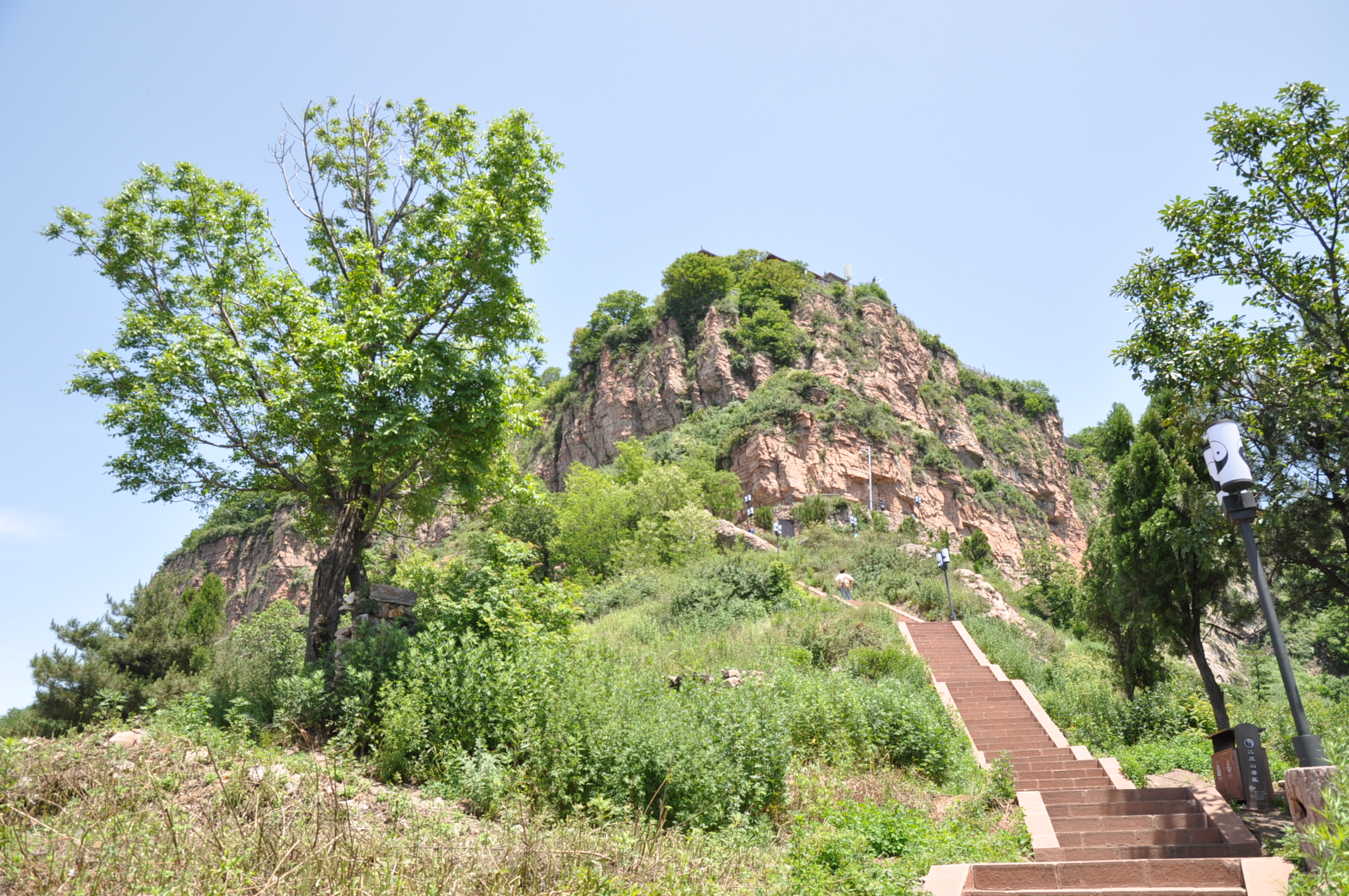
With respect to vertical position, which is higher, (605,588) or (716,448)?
(716,448)

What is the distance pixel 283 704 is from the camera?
877 cm

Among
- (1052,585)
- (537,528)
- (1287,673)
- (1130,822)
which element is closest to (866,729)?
(1130,822)

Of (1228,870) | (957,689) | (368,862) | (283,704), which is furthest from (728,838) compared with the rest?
(957,689)

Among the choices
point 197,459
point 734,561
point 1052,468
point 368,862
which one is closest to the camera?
point 368,862

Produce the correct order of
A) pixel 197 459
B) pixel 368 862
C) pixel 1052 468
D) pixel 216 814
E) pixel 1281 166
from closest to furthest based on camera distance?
pixel 368 862 → pixel 216 814 → pixel 1281 166 → pixel 197 459 → pixel 1052 468

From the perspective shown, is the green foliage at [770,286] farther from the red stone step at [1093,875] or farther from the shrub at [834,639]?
the red stone step at [1093,875]

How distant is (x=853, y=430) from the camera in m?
44.2

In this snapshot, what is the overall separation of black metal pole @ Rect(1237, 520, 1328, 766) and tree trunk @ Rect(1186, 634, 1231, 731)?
8384 mm

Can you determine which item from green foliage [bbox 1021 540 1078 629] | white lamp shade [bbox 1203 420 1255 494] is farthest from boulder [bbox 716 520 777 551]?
white lamp shade [bbox 1203 420 1255 494]

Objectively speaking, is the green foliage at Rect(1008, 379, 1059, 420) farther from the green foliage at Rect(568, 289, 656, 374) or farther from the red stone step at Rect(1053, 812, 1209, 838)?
the red stone step at Rect(1053, 812, 1209, 838)

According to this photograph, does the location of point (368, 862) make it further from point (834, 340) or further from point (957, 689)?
point (834, 340)

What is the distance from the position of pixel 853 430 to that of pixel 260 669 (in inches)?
1471

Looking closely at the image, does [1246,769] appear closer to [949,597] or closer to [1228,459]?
[1228,459]

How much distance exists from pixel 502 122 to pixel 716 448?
106 ft
